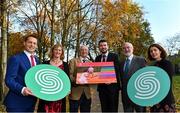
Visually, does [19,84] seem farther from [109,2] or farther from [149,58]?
[109,2]

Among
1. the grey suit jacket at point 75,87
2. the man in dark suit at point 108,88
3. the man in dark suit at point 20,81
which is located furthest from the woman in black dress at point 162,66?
the man in dark suit at point 20,81

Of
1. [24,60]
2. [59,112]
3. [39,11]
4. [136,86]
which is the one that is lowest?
[59,112]

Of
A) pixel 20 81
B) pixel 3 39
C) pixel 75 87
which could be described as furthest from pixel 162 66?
pixel 3 39

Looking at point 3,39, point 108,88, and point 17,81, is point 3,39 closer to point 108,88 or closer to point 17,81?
point 108,88

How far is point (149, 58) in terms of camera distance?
757 centimetres

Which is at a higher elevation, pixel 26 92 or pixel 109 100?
pixel 26 92

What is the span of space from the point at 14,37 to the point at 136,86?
94.9 feet

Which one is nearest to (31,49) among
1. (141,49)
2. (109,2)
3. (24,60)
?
(24,60)

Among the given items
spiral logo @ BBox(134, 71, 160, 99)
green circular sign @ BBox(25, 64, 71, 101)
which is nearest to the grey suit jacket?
green circular sign @ BBox(25, 64, 71, 101)

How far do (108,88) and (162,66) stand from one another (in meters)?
1.55

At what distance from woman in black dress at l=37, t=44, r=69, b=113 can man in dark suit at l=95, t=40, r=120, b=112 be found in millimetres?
1087

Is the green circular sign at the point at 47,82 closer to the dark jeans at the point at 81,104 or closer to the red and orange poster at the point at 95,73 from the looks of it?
the red and orange poster at the point at 95,73

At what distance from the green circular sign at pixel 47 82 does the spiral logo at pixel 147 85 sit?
52.4 inches

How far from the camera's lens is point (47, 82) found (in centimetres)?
646
